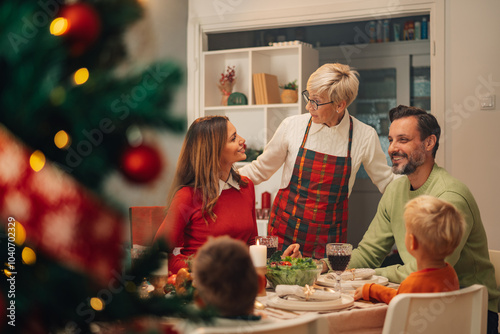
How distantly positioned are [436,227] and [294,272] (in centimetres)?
45

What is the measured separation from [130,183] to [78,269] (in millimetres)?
109

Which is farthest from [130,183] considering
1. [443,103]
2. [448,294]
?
[443,103]

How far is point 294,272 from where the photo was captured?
5.60ft

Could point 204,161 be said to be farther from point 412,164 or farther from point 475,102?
point 475,102

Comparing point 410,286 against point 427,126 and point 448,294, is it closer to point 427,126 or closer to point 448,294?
point 448,294

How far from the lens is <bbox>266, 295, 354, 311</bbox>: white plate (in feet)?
4.81

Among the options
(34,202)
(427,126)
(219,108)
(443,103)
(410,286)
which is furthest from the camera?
(219,108)

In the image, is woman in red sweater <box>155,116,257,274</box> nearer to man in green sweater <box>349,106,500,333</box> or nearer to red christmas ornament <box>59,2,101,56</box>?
man in green sweater <box>349,106,500,333</box>

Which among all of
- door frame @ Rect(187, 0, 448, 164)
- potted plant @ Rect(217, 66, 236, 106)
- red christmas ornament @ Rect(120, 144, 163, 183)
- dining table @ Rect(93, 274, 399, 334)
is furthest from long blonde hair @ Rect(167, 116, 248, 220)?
potted plant @ Rect(217, 66, 236, 106)

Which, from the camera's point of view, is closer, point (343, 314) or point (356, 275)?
point (343, 314)

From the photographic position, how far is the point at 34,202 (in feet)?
1.76

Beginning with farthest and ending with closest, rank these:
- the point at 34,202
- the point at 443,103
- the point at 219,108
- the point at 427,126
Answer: the point at 219,108
the point at 443,103
the point at 427,126
the point at 34,202

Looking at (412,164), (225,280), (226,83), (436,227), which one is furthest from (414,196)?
(226,83)

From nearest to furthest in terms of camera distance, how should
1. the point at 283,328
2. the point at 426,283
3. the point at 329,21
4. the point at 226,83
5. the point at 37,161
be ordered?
the point at 37,161 < the point at 283,328 < the point at 426,283 < the point at 329,21 < the point at 226,83
